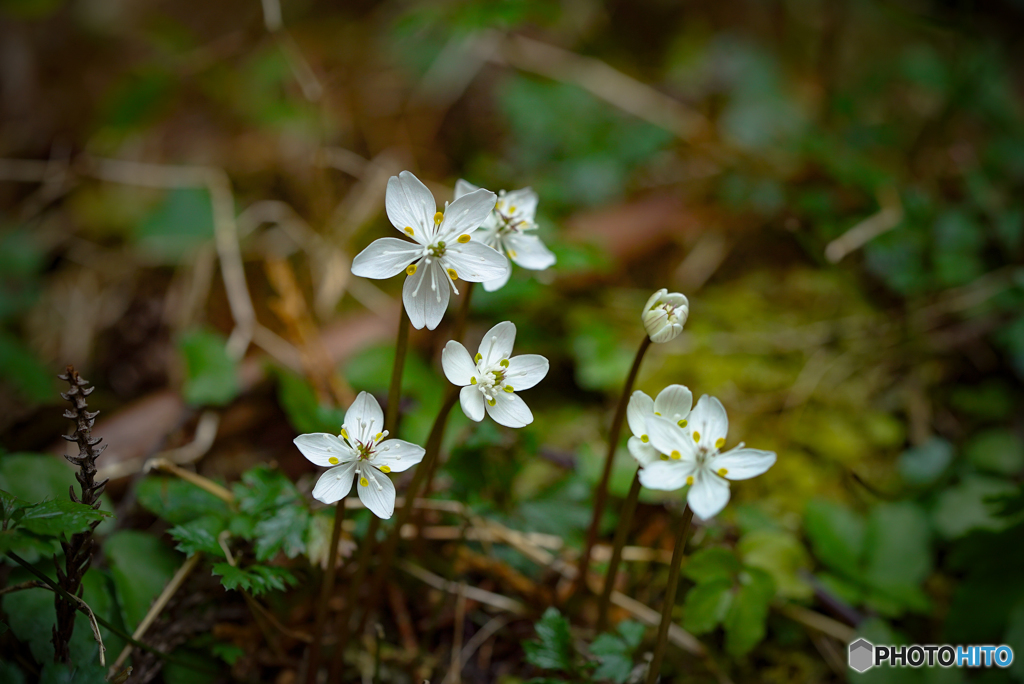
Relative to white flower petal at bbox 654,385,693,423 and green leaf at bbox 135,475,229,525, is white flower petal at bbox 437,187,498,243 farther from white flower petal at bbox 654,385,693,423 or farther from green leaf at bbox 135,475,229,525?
green leaf at bbox 135,475,229,525

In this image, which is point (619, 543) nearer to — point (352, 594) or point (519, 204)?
point (352, 594)

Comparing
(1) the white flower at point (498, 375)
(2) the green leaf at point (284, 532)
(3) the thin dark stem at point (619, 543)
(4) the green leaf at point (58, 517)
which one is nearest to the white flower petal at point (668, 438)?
(3) the thin dark stem at point (619, 543)

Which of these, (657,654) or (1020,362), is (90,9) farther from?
(1020,362)

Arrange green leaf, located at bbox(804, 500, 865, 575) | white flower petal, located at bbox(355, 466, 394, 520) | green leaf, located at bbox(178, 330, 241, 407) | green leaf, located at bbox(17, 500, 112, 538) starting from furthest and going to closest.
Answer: green leaf, located at bbox(178, 330, 241, 407) → green leaf, located at bbox(804, 500, 865, 575) → white flower petal, located at bbox(355, 466, 394, 520) → green leaf, located at bbox(17, 500, 112, 538)

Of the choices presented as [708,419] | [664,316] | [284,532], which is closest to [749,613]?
[708,419]

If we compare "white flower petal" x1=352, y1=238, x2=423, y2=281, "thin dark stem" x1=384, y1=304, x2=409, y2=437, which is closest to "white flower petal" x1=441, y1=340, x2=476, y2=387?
"thin dark stem" x1=384, y1=304, x2=409, y2=437
